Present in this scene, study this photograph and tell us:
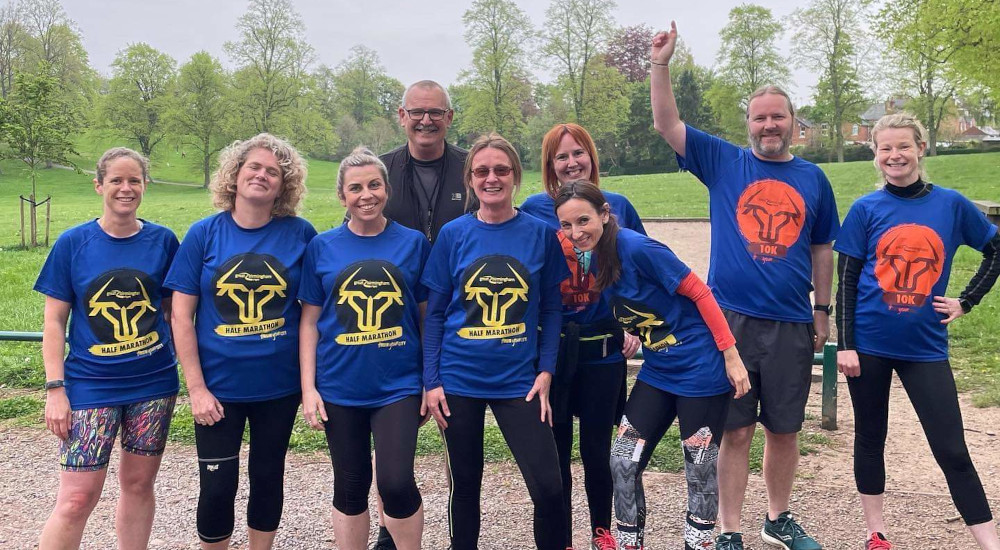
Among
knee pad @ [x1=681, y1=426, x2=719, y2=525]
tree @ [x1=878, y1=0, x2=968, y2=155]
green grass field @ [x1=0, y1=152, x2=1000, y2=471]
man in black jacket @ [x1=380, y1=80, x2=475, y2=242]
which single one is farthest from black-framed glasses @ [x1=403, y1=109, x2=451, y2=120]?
tree @ [x1=878, y1=0, x2=968, y2=155]

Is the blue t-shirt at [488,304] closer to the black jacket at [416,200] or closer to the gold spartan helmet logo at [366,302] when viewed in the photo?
the gold spartan helmet logo at [366,302]

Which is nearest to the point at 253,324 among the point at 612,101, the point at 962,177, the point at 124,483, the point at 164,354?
the point at 164,354

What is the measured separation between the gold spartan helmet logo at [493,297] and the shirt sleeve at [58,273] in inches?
68.4

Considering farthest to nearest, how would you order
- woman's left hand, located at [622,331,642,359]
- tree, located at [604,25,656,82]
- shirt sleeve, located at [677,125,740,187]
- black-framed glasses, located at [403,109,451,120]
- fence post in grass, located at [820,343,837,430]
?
tree, located at [604,25,656,82], fence post in grass, located at [820,343,837,430], black-framed glasses, located at [403,109,451,120], shirt sleeve, located at [677,125,740,187], woman's left hand, located at [622,331,642,359]

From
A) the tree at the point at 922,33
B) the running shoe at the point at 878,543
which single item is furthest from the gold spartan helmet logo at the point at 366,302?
the tree at the point at 922,33

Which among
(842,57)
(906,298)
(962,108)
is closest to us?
(906,298)

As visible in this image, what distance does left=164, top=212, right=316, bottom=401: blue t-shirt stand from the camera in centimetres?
334

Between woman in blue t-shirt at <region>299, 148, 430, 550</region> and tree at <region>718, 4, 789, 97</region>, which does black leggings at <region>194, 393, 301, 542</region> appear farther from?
tree at <region>718, 4, 789, 97</region>

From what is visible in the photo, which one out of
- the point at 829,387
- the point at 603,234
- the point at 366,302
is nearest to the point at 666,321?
the point at 603,234

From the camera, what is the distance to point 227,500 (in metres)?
3.42

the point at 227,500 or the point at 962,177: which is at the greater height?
the point at 962,177

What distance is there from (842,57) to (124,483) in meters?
48.4

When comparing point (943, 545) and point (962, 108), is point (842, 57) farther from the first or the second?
point (943, 545)

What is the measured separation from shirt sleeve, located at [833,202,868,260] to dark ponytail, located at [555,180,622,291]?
119cm
